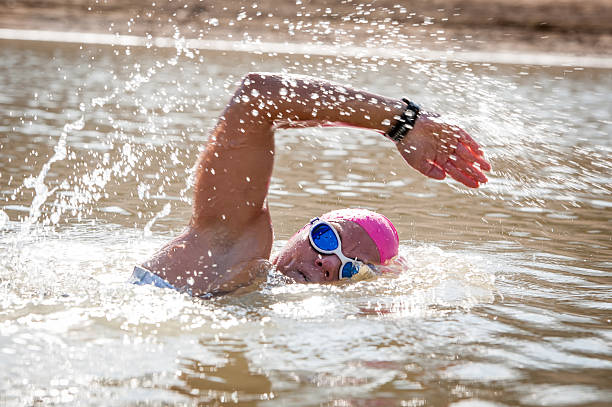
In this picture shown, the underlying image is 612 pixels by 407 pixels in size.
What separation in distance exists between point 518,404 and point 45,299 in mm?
2235

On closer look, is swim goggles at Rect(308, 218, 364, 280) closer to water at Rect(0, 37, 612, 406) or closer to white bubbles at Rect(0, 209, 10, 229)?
water at Rect(0, 37, 612, 406)

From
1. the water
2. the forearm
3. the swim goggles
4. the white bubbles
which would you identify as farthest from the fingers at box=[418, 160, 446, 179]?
the white bubbles

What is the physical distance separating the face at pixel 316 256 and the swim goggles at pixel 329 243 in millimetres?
22

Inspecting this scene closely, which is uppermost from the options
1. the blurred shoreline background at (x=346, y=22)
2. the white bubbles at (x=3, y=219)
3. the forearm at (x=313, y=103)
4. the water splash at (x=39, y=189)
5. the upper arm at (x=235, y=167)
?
the forearm at (x=313, y=103)

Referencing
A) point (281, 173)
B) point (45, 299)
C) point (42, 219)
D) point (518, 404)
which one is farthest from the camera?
point (281, 173)

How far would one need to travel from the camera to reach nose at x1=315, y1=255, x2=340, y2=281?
15.2ft

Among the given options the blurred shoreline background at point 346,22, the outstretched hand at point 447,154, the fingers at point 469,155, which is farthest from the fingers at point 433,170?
the blurred shoreline background at point 346,22

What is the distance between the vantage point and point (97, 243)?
576 cm

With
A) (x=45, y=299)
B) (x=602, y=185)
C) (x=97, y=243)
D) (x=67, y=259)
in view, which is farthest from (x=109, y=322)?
(x=602, y=185)

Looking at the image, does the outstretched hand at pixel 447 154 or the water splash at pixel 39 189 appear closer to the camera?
the outstretched hand at pixel 447 154

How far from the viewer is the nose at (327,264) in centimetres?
464

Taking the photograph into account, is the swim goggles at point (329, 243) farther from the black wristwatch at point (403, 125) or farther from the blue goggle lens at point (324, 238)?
the black wristwatch at point (403, 125)

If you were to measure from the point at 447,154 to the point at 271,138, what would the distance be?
2.83 ft

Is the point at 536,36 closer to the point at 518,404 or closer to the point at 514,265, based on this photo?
the point at 514,265
